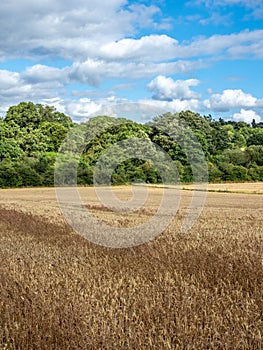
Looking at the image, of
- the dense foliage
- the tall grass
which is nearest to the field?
the tall grass

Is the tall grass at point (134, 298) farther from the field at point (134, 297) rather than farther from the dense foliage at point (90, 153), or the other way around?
the dense foliage at point (90, 153)

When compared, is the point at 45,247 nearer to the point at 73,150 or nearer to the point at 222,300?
the point at 222,300

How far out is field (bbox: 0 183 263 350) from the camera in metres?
4.02

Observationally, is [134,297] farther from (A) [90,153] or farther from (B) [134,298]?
(A) [90,153]

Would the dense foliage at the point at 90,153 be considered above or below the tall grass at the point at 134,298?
above

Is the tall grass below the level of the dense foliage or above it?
below

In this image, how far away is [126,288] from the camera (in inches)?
218

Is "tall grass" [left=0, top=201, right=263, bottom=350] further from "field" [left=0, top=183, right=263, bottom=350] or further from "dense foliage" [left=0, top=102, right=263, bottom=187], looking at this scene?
"dense foliage" [left=0, top=102, right=263, bottom=187]

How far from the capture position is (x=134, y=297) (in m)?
5.09

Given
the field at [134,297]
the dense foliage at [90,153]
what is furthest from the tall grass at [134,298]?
the dense foliage at [90,153]

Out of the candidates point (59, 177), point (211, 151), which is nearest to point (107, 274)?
point (59, 177)

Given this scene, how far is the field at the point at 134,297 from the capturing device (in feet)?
13.2

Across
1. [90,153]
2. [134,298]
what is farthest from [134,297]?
[90,153]

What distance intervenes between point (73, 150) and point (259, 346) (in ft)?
58.3
